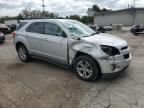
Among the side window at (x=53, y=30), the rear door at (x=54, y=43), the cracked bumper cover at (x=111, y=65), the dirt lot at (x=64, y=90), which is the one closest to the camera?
the dirt lot at (x=64, y=90)

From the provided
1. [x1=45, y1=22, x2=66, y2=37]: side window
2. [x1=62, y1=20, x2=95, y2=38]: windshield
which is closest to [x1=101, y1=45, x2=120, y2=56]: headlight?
[x1=62, y1=20, x2=95, y2=38]: windshield

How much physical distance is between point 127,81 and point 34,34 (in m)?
3.47

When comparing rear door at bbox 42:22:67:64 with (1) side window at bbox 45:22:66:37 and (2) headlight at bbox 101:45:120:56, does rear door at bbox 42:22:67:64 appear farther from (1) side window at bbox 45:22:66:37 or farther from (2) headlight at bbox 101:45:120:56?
(2) headlight at bbox 101:45:120:56

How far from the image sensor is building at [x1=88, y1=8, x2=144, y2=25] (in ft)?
148

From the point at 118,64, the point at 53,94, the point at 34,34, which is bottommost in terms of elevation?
the point at 53,94

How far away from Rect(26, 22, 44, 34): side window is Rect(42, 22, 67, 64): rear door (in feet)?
0.84

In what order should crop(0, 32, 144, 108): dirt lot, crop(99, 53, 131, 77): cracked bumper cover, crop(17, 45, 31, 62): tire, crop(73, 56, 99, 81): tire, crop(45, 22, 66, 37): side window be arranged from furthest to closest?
crop(17, 45, 31, 62): tire < crop(45, 22, 66, 37): side window < crop(73, 56, 99, 81): tire < crop(99, 53, 131, 77): cracked bumper cover < crop(0, 32, 144, 108): dirt lot

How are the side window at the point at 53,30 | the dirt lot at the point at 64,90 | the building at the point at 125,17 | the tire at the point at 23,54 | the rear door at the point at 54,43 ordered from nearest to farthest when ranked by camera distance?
the dirt lot at the point at 64,90 → the rear door at the point at 54,43 → the side window at the point at 53,30 → the tire at the point at 23,54 → the building at the point at 125,17

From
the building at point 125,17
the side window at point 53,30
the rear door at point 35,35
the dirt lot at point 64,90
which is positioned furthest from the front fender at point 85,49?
the building at point 125,17

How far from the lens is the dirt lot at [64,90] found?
403 cm

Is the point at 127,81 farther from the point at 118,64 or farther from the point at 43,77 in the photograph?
the point at 43,77

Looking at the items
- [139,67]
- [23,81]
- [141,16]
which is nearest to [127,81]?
[139,67]

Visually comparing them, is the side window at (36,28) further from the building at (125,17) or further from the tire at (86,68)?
the building at (125,17)

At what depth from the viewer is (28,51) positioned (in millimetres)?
7039
